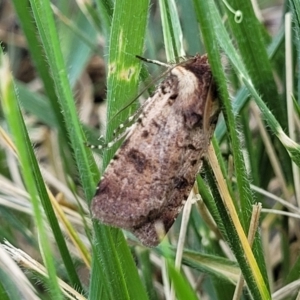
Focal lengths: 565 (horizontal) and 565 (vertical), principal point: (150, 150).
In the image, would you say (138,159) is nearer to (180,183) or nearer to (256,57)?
(180,183)

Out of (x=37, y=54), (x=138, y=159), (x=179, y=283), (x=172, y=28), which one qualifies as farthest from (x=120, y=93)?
(x=37, y=54)

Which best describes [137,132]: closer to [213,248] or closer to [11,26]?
[213,248]

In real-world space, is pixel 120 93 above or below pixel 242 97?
above

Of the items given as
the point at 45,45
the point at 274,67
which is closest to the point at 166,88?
the point at 45,45

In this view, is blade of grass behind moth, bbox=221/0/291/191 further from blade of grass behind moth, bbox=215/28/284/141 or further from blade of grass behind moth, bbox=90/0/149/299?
blade of grass behind moth, bbox=90/0/149/299

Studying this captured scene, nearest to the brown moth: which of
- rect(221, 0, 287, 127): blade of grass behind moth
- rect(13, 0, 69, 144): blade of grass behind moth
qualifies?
rect(221, 0, 287, 127): blade of grass behind moth

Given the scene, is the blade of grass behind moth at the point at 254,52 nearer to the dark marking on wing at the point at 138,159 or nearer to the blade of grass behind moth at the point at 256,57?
the blade of grass behind moth at the point at 256,57
